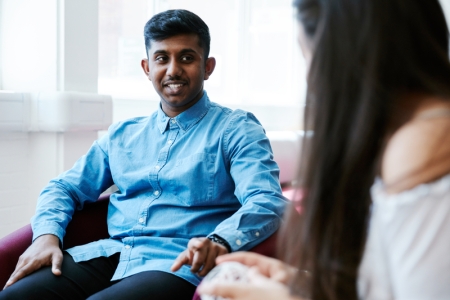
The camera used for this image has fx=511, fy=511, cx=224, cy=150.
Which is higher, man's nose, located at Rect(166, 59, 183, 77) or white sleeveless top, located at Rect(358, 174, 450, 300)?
man's nose, located at Rect(166, 59, 183, 77)

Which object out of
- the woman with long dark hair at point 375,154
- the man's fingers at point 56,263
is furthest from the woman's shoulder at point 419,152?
the man's fingers at point 56,263

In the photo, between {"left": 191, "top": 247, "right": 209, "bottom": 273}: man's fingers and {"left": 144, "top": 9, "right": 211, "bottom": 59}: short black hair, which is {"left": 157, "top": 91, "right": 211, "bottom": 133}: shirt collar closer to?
{"left": 144, "top": 9, "right": 211, "bottom": 59}: short black hair

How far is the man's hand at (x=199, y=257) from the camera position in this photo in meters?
1.34

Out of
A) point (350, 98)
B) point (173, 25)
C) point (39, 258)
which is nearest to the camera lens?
point (350, 98)

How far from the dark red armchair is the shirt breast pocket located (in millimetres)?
276

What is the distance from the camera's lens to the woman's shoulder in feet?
2.19

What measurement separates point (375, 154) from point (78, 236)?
1356 millimetres

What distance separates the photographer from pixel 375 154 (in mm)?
759

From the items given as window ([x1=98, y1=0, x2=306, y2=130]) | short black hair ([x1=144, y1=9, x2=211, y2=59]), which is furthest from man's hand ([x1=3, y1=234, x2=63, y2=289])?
window ([x1=98, y1=0, x2=306, y2=130])

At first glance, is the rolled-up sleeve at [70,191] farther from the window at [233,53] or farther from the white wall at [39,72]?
the window at [233,53]

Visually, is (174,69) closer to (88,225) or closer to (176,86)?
(176,86)

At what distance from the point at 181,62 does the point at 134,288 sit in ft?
2.79

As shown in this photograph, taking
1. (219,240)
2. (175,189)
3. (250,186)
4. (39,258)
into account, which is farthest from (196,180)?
(39,258)

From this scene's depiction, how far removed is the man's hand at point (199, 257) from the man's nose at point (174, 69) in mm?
701
